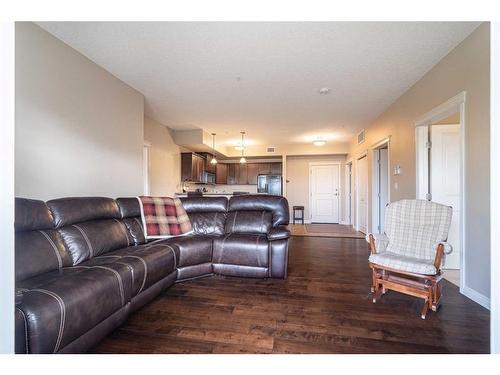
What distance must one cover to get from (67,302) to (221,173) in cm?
695

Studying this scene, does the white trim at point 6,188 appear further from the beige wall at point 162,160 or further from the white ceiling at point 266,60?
the beige wall at point 162,160

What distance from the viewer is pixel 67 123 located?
8.19 feet

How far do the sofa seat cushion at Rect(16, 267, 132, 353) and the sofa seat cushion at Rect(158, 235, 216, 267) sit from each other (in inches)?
35.5

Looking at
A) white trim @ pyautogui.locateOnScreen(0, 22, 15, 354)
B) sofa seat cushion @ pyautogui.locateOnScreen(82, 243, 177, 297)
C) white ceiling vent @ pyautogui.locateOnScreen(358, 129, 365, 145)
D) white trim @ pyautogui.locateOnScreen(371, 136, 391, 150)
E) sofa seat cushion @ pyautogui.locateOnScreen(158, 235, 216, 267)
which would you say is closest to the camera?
→ white trim @ pyautogui.locateOnScreen(0, 22, 15, 354)

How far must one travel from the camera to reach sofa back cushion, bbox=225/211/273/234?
3.11m

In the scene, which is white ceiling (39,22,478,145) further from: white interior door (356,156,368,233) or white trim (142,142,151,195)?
white interior door (356,156,368,233)

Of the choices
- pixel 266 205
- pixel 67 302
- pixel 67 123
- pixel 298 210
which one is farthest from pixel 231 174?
pixel 67 302

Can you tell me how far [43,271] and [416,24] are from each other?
Answer: 3565 millimetres

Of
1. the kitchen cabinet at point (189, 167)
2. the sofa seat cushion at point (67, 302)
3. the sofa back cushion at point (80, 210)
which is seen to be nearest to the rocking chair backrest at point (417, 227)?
the sofa seat cushion at point (67, 302)

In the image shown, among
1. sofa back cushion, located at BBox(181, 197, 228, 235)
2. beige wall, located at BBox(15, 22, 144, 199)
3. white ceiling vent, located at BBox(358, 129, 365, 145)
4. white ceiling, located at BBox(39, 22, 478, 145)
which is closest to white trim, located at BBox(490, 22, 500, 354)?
white ceiling, located at BBox(39, 22, 478, 145)

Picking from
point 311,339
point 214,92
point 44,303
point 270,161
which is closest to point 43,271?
point 44,303

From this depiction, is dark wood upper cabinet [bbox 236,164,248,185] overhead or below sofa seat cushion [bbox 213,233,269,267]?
overhead

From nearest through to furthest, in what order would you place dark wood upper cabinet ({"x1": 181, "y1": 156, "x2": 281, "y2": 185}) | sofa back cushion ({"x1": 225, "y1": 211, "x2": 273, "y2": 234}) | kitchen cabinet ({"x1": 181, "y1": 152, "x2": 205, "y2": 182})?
sofa back cushion ({"x1": 225, "y1": 211, "x2": 273, "y2": 234}), kitchen cabinet ({"x1": 181, "y1": 152, "x2": 205, "y2": 182}), dark wood upper cabinet ({"x1": 181, "y1": 156, "x2": 281, "y2": 185})
